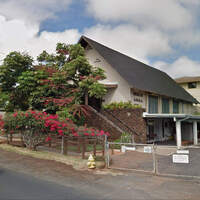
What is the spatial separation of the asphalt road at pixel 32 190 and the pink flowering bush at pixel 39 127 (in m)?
4.25

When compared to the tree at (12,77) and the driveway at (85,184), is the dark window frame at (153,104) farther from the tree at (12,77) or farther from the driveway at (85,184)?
the driveway at (85,184)

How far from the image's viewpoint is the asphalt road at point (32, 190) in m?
5.82

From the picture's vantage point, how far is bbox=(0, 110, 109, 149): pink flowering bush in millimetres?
11906

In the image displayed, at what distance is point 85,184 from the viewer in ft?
23.9

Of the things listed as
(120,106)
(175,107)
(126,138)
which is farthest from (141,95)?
(175,107)

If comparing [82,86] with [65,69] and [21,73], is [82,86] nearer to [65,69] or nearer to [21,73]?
[65,69]

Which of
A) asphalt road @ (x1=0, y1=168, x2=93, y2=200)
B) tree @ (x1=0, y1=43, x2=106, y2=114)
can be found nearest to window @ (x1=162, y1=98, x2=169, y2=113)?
tree @ (x1=0, y1=43, x2=106, y2=114)

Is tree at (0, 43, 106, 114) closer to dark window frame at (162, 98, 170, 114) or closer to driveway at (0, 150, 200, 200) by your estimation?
driveway at (0, 150, 200, 200)

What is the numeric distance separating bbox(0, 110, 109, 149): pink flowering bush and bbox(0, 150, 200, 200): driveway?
244 cm

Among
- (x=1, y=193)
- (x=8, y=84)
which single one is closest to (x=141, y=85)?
(x=8, y=84)

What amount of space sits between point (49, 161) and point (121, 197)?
5552mm

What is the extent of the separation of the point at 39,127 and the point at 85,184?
19.9ft

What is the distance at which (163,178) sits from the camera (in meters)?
8.22

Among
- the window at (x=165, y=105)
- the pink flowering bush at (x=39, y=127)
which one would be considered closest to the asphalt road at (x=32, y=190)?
the pink flowering bush at (x=39, y=127)
